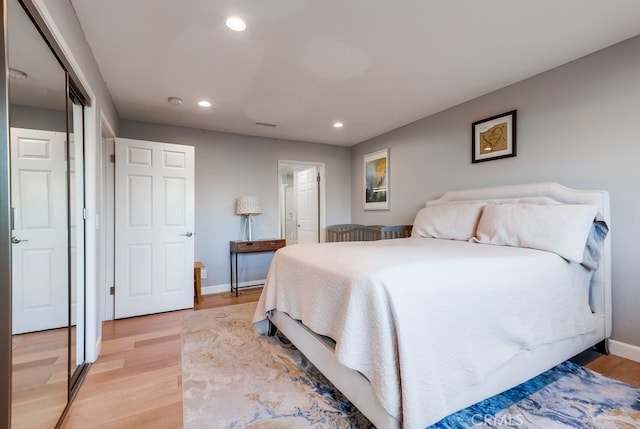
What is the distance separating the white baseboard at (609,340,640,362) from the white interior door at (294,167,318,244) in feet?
12.5

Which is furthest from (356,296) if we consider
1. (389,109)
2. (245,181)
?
(245,181)

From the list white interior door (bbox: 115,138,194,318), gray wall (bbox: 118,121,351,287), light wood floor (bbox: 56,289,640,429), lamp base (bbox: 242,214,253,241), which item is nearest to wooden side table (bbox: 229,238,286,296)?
gray wall (bbox: 118,121,351,287)

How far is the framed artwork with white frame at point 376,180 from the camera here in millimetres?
4484

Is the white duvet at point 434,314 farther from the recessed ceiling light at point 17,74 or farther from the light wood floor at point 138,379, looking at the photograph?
the recessed ceiling light at point 17,74

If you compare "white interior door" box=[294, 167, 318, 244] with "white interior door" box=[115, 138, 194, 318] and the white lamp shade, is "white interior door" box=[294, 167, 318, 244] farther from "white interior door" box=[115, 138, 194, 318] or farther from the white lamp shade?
"white interior door" box=[115, 138, 194, 318]

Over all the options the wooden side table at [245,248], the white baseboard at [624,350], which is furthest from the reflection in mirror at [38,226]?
the white baseboard at [624,350]

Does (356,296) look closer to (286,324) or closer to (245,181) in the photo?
(286,324)

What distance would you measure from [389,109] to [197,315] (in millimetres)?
3185

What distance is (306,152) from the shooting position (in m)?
4.97

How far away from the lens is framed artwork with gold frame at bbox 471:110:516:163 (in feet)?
9.28

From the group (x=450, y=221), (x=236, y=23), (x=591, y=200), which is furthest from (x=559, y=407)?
(x=236, y=23)

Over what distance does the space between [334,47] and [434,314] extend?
1.91 meters

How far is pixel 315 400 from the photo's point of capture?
1.70m

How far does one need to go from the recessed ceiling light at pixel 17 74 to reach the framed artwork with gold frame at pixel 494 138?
3.43 metres
